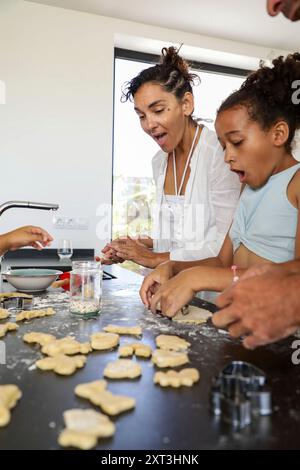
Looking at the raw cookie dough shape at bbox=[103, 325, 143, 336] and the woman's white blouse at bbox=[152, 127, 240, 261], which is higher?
the woman's white blouse at bbox=[152, 127, 240, 261]

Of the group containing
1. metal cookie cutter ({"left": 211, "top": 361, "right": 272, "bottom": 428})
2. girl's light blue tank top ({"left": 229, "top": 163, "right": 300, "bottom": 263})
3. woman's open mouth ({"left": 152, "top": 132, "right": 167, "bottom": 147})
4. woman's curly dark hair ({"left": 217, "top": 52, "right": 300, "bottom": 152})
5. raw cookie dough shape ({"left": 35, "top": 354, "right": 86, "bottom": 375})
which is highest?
woman's curly dark hair ({"left": 217, "top": 52, "right": 300, "bottom": 152})

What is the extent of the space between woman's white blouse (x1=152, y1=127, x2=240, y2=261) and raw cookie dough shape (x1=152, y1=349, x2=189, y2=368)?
905 mm

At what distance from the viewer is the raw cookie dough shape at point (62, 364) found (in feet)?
2.23

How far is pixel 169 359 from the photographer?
72cm

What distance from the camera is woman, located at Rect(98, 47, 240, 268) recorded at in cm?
164

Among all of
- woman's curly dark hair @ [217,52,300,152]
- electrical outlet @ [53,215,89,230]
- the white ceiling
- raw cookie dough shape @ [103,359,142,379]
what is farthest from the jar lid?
the white ceiling

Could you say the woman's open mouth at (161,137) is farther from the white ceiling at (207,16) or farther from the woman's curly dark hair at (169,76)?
the white ceiling at (207,16)

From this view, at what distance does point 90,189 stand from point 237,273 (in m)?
2.13

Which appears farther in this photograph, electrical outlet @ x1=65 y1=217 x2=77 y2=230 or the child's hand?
electrical outlet @ x1=65 y1=217 x2=77 y2=230

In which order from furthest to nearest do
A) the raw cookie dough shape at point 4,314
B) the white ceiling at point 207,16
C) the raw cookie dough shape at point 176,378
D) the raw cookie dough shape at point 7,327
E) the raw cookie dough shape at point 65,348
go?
the white ceiling at point 207,16
the raw cookie dough shape at point 4,314
the raw cookie dough shape at point 7,327
the raw cookie dough shape at point 65,348
the raw cookie dough shape at point 176,378

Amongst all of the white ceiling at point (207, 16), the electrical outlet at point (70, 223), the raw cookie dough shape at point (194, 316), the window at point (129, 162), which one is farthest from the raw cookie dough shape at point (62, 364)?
the white ceiling at point (207, 16)

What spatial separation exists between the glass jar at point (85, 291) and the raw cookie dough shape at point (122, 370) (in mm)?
370

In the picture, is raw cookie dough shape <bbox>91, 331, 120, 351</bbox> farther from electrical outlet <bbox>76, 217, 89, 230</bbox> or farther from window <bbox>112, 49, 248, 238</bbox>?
window <bbox>112, 49, 248, 238</bbox>

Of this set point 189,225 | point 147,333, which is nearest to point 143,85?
point 189,225
